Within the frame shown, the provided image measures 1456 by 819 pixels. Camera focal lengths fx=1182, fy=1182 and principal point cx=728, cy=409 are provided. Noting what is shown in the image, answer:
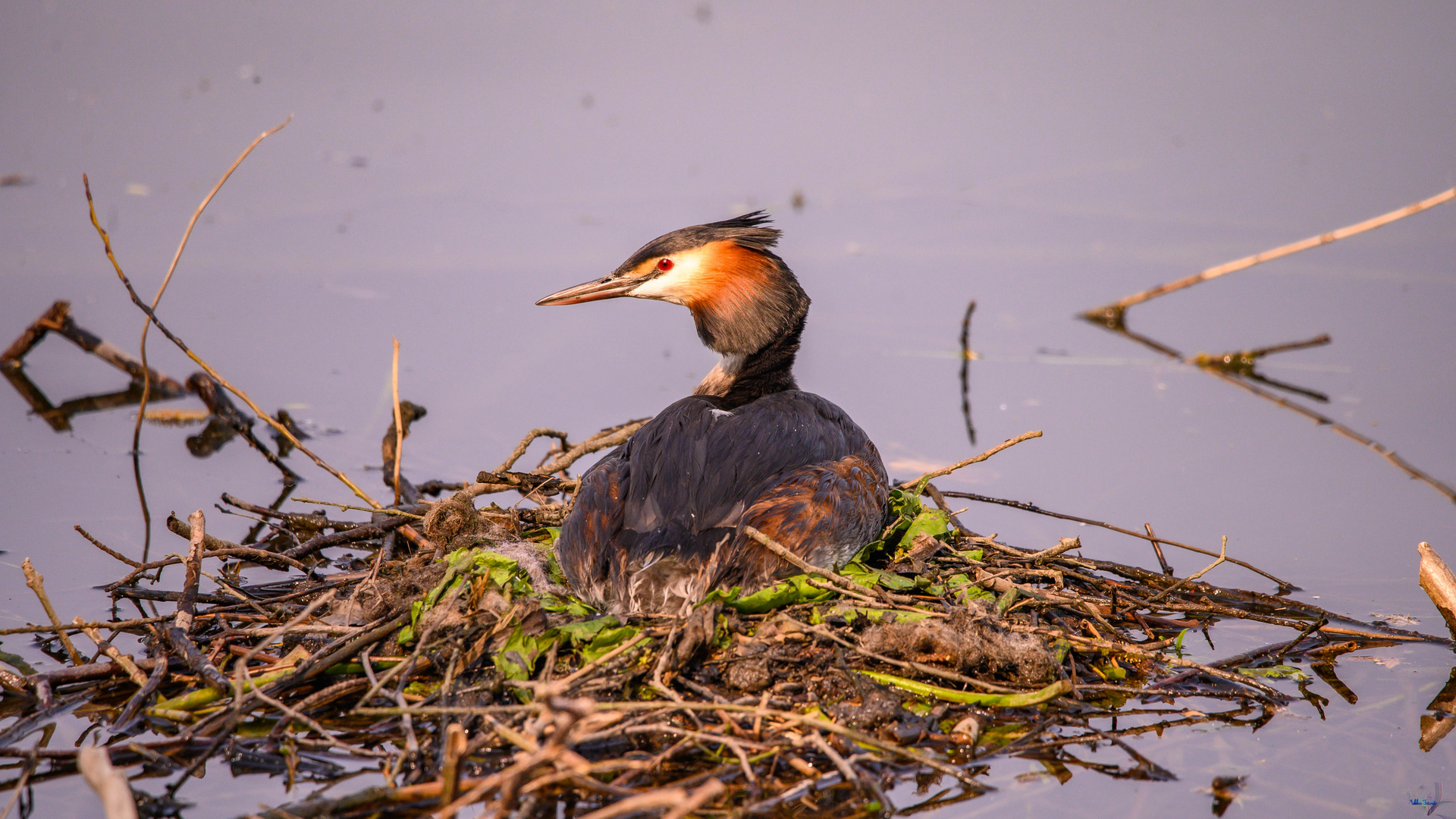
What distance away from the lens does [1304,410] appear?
289 inches

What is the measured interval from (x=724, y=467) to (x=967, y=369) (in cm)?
400

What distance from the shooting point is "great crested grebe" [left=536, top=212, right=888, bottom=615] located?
400 centimetres

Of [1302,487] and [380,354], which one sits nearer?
[1302,487]

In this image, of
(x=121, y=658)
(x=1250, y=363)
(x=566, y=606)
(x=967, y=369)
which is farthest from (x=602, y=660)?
(x=1250, y=363)

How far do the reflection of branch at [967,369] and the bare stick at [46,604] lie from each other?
4.77m

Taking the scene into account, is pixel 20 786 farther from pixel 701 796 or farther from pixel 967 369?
pixel 967 369

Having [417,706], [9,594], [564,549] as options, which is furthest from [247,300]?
[417,706]

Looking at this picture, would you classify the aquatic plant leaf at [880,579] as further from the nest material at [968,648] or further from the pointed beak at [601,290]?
the pointed beak at [601,290]

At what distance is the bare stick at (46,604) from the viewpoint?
146 inches

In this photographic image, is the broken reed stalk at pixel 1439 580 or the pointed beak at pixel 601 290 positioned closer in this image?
the broken reed stalk at pixel 1439 580

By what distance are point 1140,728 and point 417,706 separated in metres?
2.20

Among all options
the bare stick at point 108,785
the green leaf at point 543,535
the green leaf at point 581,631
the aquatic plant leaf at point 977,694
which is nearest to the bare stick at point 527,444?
the green leaf at point 543,535

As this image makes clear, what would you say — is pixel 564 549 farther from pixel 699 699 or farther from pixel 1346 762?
pixel 1346 762

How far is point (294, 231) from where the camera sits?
9242mm
